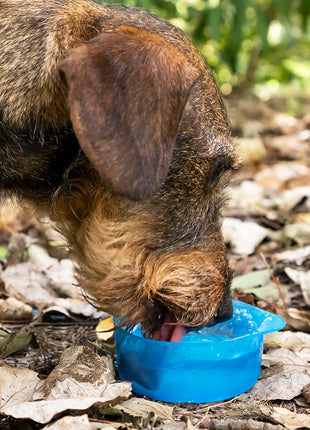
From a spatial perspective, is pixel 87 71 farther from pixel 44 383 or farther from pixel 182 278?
pixel 44 383

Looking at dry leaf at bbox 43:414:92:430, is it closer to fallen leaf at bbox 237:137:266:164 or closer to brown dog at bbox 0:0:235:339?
brown dog at bbox 0:0:235:339

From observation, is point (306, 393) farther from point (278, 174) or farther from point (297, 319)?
point (278, 174)

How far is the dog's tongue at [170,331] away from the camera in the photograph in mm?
3057

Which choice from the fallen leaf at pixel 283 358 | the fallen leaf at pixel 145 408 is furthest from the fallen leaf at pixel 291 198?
the fallen leaf at pixel 145 408

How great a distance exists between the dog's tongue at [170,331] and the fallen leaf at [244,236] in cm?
219

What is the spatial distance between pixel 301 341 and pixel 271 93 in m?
9.61

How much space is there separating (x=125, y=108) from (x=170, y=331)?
1215 millimetres

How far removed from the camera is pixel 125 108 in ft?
7.91

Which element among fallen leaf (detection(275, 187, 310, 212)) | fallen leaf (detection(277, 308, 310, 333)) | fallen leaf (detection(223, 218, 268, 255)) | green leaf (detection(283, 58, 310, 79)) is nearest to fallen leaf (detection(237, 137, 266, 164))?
fallen leaf (detection(275, 187, 310, 212))

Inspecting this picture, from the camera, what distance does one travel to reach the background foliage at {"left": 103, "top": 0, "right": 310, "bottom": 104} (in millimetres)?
7836

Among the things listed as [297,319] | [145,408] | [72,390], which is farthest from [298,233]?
[72,390]

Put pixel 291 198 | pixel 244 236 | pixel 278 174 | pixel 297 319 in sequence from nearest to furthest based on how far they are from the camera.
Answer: pixel 297 319 < pixel 244 236 < pixel 291 198 < pixel 278 174

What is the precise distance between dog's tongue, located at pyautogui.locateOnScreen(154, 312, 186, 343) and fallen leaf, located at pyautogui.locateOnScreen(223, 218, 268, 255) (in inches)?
86.3

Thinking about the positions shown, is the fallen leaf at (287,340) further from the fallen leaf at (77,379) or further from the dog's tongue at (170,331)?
the fallen leaf at (77,379)
